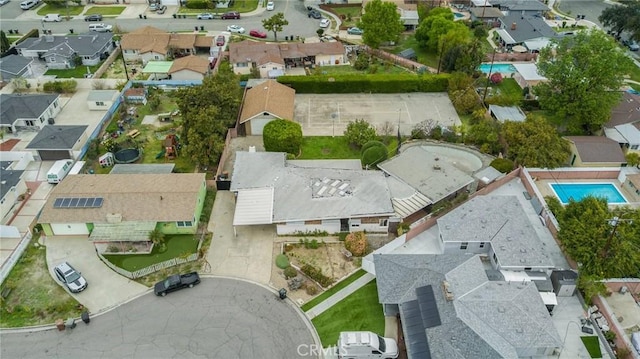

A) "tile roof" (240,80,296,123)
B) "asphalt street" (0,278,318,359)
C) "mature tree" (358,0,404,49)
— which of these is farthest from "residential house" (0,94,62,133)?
"mature tree" (358,0,404,49)

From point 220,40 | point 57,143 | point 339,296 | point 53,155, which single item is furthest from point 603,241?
point 220,40

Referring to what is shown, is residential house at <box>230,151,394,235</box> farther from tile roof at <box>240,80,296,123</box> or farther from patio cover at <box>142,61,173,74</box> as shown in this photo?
patio cover at <box>142,61,173,74</box>

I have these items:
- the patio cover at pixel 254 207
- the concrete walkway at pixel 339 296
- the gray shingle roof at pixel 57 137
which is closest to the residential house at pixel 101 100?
the gray shingle roof at pixel 57 137

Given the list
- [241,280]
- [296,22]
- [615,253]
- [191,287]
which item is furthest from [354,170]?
[296,22]

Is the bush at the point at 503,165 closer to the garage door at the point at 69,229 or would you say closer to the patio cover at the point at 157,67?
the garage door at the point at 69,229

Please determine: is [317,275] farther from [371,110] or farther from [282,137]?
[371,110]

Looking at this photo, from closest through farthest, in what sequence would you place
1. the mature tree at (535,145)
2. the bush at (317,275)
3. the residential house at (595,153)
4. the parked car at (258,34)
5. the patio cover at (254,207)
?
1. the bush at (317,275)
2. the patio cover at (254,207)
3. the mature tree at (535,145)
4. the residential house at (595,153)
5. the parked car at (258,34)
